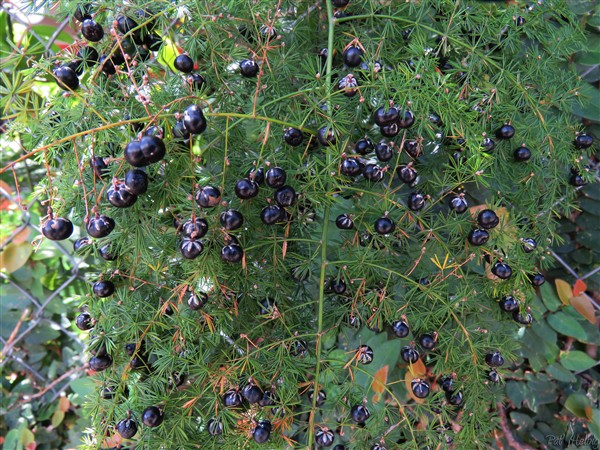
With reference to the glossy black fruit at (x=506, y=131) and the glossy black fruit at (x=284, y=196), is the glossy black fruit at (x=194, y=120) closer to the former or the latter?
the glossy black fruit at (x=284, y=196)

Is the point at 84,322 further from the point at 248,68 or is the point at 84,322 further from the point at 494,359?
the point at 494,359

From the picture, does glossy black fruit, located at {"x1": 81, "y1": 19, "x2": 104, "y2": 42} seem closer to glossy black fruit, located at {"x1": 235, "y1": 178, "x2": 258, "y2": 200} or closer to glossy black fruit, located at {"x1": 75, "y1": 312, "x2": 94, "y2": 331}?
Answer: glossy black fruit, located at {"x1": 235, "y1": 178, "x2": 258, "y2": 200}

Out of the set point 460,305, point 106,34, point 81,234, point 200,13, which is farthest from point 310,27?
point 81,234

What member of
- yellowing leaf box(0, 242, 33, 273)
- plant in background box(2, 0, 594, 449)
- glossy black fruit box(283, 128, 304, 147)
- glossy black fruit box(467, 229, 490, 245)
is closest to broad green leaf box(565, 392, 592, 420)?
plant in background box(2, 0, 594, 449)

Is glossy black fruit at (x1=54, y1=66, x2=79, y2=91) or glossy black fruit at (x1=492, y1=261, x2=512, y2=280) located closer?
glossy black fruit at (x1=54, y1=66, x2=79, y2=91)

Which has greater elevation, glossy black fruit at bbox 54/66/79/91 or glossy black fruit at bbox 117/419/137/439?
glossy black fruit at bbox 54/66/79/91

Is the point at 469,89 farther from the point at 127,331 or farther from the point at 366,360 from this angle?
the point at 127,331
